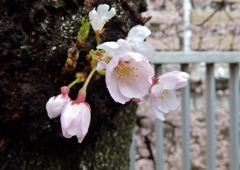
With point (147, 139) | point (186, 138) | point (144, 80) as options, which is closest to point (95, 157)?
point (144, 80)

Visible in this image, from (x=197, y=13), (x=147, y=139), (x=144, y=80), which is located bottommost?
(x=147, y=139)

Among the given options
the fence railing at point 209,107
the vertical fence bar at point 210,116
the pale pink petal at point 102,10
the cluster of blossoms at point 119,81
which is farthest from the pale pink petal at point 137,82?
the vertical fence bar at point 210,116

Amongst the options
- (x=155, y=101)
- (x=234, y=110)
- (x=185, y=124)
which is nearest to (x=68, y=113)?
(x=155, y=101)

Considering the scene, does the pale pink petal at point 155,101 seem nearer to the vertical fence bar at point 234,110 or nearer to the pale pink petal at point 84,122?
the pale pink petal at point 84,122

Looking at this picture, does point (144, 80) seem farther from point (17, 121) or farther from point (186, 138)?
point (186, 138)

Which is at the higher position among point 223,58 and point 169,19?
point 169,19

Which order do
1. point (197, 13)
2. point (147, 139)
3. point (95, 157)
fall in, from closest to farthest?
point (95, 157)
point (147, 139)
point (197, 13)

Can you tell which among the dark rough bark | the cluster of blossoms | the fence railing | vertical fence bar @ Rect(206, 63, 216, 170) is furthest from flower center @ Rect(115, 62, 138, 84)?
vertical fence bar @ Rect(206, 63, 216, 170)

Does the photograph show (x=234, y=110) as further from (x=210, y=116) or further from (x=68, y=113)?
(x=68, y=113)

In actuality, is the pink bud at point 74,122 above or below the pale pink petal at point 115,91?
below
